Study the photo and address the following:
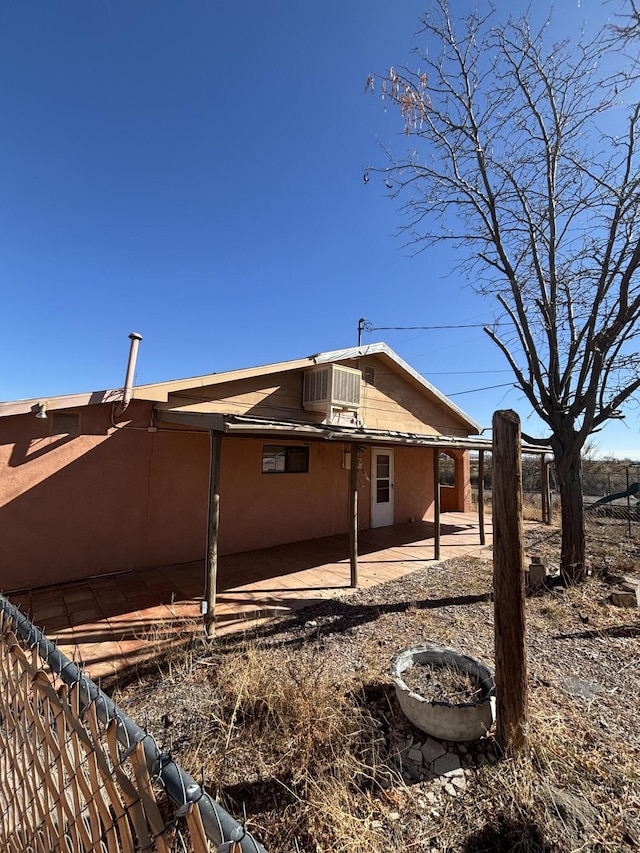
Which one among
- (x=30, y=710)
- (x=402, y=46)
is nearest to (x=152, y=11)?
(x=402, y=46)

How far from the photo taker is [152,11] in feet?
18.9

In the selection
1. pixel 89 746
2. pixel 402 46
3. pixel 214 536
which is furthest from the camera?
pixel 402 46

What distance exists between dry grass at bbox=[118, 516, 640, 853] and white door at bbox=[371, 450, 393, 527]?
6.16 metres

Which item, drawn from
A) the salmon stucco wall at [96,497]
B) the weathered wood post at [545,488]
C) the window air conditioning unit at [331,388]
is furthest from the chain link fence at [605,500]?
the salmon stucco wall at [96,497]

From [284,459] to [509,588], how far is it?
21.3 ft

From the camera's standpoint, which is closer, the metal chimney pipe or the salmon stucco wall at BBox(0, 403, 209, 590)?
the salmon stucco wall at BBox(0, 403, 209, 590)

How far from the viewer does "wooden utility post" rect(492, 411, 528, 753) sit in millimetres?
2686

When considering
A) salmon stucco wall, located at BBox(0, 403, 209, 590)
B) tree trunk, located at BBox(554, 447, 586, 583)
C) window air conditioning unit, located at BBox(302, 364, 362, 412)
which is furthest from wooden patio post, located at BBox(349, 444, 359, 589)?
tree trunk, located at BBox(554, 447, 586, 583)

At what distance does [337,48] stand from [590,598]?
32.0ft

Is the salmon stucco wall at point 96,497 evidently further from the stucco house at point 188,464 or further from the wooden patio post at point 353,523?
the wooden patio post at point 353,523

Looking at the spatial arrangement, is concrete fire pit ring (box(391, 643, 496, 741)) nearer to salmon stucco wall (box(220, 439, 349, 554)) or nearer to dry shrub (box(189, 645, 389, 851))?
dry shrub (box(189, 645, 389, 851))

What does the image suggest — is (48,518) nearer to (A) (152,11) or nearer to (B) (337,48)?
(A) (152,11)

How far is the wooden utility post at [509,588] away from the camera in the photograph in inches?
106

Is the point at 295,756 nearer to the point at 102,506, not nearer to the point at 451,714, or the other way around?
the point at 451,714
